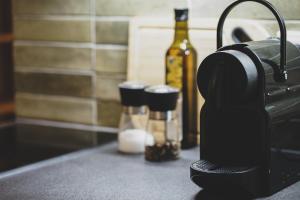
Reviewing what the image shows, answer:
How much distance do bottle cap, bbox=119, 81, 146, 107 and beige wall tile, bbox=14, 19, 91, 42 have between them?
0.39 m

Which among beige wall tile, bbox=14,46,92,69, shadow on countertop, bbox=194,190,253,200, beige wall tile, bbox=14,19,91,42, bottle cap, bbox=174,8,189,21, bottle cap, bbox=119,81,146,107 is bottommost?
shadow on countertop, bbox=194,190,253,200

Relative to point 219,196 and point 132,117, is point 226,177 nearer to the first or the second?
point 219,196

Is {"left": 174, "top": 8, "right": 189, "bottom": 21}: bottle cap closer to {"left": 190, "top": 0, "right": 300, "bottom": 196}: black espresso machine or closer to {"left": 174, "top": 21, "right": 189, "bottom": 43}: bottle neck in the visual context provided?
{"left": 174, "top": 21, "right": 189, "bottom": 43}: bottle neck

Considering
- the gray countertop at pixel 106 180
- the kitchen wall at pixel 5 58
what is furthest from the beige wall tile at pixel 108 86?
the kitchen wall at pixel 5 58

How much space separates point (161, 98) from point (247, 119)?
29cm

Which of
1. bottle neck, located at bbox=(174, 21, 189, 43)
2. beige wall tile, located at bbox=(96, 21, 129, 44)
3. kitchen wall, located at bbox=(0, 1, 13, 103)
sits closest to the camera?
bottle neck, located at bbox=(174, 21, 189, 43)

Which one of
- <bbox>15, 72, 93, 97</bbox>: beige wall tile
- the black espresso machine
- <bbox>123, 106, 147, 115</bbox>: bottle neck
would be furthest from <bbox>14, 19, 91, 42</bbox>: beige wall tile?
the black espresso machine

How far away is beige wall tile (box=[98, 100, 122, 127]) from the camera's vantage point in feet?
5.67

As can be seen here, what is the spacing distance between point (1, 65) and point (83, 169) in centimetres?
128

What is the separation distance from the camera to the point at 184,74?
4.77 feet

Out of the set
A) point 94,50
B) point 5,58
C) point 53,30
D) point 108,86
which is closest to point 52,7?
point 53,30

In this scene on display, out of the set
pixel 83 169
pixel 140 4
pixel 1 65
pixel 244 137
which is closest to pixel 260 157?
pixel 244 137

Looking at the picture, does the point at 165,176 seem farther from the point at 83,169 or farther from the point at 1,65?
the point at 1,65

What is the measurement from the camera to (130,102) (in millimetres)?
1420
